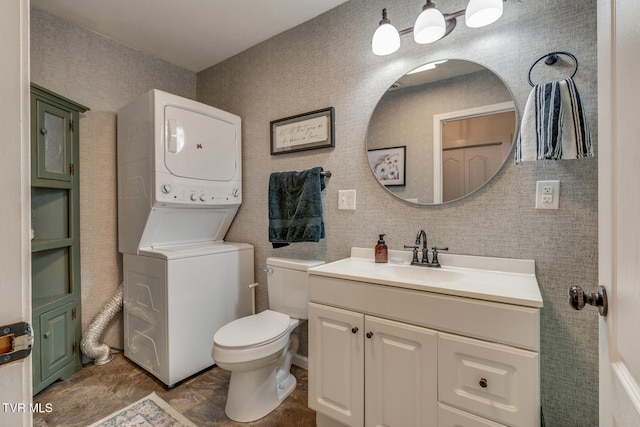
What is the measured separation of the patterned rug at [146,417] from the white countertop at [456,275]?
1118 mm

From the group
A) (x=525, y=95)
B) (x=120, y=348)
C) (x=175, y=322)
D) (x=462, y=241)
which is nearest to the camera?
(x=525, y=95)

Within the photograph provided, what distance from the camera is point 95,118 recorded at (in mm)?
2242

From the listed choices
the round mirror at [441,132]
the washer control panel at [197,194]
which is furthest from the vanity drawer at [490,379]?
the washer control panel at [197,194]

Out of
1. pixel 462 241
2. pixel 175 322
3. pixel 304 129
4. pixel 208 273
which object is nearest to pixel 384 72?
pixel 304 129

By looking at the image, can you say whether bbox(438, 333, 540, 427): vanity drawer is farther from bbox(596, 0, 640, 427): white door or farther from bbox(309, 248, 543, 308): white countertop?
bbox(596, 0, 640, 427): white door

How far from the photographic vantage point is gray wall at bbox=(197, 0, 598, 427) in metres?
1.30

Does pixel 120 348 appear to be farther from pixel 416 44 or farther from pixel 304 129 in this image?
pixel 416 44

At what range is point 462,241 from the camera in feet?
5.09

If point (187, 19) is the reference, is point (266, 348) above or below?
below

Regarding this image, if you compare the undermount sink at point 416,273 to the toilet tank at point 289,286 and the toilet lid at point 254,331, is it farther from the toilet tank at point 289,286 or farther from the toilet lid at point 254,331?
→ the toilet lid at point 254,331

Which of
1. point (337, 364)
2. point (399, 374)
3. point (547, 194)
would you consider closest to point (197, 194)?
point (337, 364)

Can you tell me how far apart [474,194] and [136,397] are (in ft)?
7.50

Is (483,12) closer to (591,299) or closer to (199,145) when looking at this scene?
(591,299)

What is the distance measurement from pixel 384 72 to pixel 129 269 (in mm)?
2240
